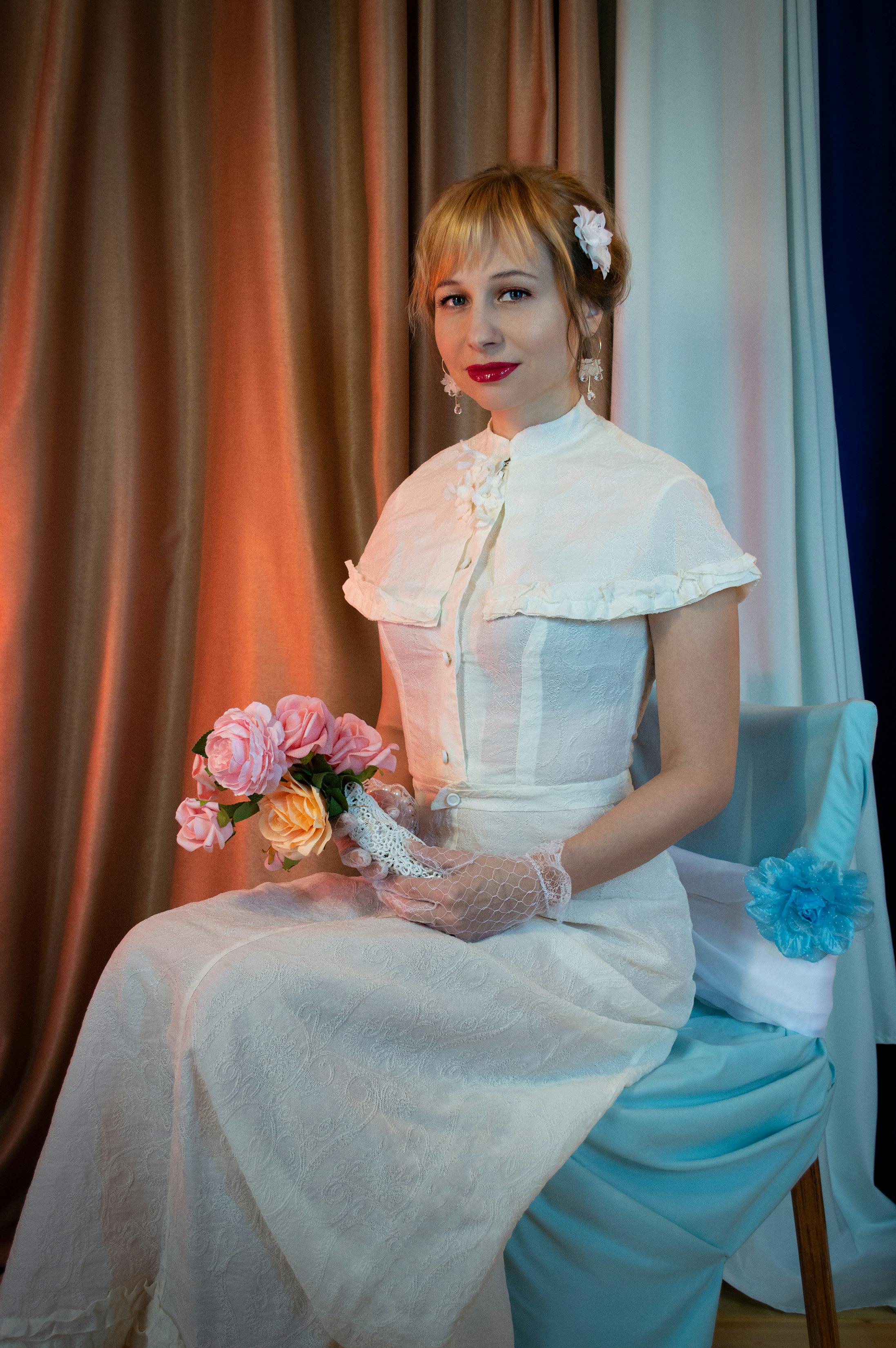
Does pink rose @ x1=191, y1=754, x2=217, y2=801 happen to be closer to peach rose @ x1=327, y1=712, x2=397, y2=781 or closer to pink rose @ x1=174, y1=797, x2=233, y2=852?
pink rose @ x1=174, y1=797, x2=233, y2=852

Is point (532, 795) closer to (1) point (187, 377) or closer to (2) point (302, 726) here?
(2) point (302, 726)

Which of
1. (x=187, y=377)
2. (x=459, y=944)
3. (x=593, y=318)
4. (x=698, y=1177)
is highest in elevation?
(x=187, y=377)

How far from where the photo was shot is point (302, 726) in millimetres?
1316

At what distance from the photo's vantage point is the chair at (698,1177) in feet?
4.15

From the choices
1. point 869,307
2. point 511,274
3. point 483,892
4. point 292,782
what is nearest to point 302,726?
point 292,782

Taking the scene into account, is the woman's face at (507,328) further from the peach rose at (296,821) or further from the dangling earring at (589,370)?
the peach rose at (296,821)

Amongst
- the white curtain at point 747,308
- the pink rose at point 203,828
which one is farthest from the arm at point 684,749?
the white curtain at point 747,308

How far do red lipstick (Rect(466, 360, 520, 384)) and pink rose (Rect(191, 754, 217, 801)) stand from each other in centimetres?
66

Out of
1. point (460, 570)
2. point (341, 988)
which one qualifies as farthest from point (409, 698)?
point (341, 988)

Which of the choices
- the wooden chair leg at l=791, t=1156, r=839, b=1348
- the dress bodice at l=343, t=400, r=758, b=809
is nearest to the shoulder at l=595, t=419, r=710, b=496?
the dress bodice at l=343, t=400, r=758, b=809

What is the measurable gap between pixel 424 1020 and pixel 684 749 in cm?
48

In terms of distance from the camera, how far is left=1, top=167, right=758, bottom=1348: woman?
1123mm

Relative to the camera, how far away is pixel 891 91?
2.03m

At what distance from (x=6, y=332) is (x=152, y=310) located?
277mm
